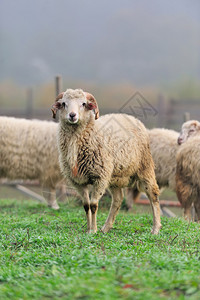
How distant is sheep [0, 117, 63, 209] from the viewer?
7.71 metres

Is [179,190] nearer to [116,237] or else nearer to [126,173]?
[126,173]

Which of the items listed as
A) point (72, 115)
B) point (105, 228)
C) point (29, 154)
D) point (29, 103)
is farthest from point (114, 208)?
point (29, 103)

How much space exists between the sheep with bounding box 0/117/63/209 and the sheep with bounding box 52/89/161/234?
2.82m

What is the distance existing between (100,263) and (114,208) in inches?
78.0

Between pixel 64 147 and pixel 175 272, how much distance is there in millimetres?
2178

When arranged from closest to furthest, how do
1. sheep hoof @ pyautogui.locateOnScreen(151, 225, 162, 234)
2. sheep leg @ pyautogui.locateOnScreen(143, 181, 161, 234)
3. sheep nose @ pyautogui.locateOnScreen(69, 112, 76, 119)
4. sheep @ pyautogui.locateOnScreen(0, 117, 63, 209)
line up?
sheep nose @ pyautogui.locateOnScreen(69, 112, 76, 119)
sheep hoof @ pyautogui.locateOnScreen(151, 225, 162, 234)
sheep leg @ pyautogui.locateOnScreen(143, 181, 161, 234)
sheep @ pyautogui.locateOnScreen(0, 117, 63, 209)

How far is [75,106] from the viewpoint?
180 inches

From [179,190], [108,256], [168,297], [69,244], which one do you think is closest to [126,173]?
[69,244]

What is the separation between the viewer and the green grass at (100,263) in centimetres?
275

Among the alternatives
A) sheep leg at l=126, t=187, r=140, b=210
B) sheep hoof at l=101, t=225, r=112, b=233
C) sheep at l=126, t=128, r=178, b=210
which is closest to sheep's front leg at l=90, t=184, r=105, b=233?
sheep hoof at l=101, t=225, r=112, b=233

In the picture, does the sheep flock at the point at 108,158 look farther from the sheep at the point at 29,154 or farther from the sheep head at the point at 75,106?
the sheep at the point at 29,154

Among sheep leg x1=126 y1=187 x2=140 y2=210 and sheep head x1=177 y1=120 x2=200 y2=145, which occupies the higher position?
sheep head x1=177 y1=120 x2=200 y2=145

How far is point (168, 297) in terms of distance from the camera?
8.64ft

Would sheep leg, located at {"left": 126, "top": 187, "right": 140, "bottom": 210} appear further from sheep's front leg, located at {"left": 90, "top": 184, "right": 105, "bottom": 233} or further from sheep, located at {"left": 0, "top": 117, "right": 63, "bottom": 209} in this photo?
sheep's front leg, located at {"left": 90, "top": 184, "right": 105, "bottom": 233}
